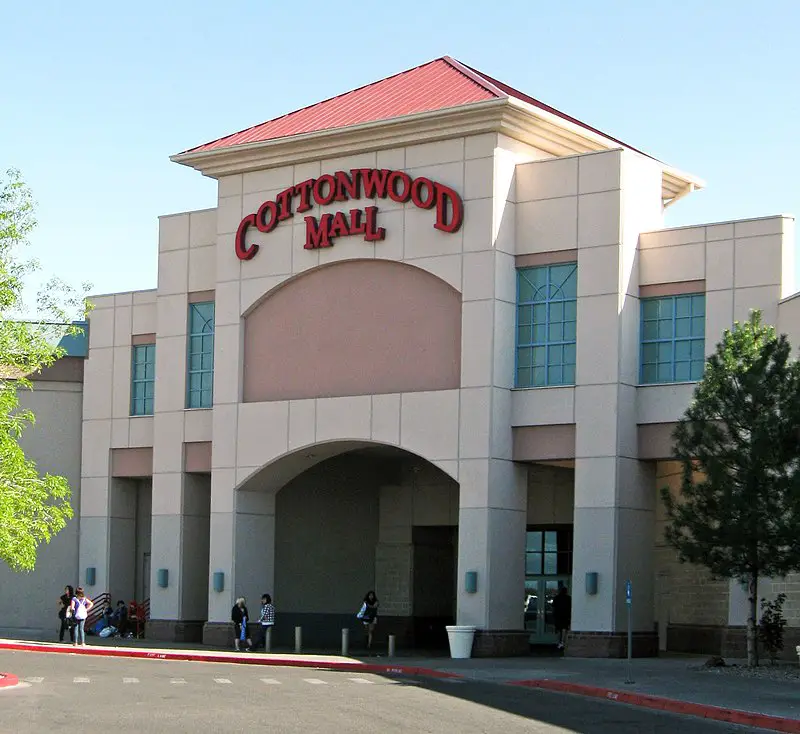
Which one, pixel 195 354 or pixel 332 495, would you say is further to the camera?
pixel 332 495

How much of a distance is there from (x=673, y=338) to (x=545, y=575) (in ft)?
41.1

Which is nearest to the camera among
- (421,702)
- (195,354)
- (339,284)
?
(421,702)

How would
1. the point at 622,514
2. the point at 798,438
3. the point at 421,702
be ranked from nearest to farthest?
the point at 421,702 → the point at 798,438 → the point at 622,514

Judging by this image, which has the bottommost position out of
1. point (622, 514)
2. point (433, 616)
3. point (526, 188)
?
point (433, 616)

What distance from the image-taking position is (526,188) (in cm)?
3881

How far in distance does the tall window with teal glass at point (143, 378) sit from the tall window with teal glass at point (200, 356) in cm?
220

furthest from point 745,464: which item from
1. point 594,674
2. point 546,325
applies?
point 546,325

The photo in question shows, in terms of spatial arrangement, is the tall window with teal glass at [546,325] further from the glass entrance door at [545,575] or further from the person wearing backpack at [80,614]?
the person wearing backpack at [80,614]

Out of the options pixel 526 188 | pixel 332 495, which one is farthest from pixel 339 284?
pixel 332 495

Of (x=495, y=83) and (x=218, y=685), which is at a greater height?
(x=495, y=83)

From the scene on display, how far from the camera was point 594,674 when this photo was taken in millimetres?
30891

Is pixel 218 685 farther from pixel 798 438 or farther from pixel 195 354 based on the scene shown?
pixel 195 354

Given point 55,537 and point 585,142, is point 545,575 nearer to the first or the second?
point 585,142

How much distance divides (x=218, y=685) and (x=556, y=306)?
48.1 ft
